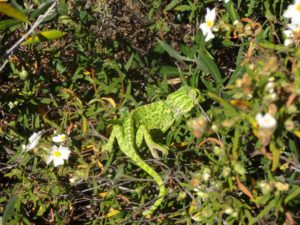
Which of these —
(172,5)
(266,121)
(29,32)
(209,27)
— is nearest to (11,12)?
(29,32)

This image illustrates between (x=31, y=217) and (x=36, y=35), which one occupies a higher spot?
(x=36, y=35)

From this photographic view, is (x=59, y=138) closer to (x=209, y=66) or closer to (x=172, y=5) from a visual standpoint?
(x=209, y=66)

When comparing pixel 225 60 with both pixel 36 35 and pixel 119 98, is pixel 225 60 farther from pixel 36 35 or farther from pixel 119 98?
pixel 36 35

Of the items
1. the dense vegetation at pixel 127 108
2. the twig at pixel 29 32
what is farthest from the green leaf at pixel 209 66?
the twig at pixel 29 32

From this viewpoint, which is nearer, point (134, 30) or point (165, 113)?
point (165, 113)

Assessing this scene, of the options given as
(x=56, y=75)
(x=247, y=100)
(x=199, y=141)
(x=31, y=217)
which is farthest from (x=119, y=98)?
(x=247, y=100)

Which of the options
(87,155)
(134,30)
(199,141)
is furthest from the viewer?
(134,30)
